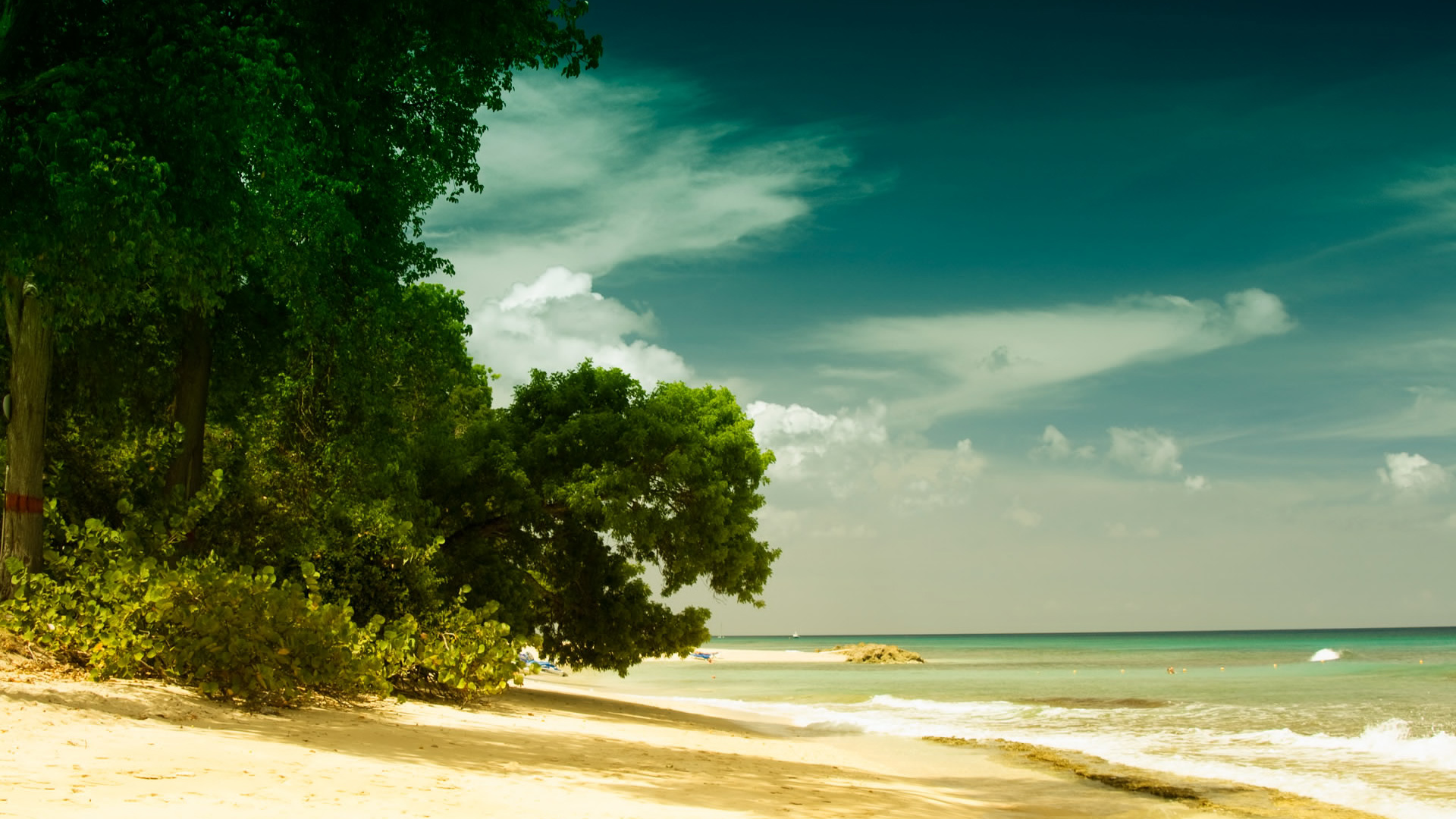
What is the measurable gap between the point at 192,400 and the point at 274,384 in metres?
1.18

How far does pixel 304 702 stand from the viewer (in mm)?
12711

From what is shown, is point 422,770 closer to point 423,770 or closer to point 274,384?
point 423,770

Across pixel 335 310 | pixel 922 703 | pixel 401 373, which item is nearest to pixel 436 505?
pixel 401 373

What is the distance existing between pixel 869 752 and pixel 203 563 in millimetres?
12274

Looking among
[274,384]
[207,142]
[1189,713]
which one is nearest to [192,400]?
[274,384]

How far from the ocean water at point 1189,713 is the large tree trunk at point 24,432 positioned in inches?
670

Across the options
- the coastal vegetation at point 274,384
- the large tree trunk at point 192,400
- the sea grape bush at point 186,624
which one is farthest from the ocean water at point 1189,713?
the large tree trunk at point 192,400

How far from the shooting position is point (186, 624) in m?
11.8

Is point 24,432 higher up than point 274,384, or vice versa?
point 274,384

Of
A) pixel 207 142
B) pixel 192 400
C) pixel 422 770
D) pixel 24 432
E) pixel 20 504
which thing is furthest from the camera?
pixel 192 400

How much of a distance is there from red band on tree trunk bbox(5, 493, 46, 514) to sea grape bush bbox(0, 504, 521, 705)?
637mm

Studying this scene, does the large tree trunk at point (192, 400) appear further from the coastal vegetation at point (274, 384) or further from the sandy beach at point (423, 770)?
the sandy beach at point (423, 770)

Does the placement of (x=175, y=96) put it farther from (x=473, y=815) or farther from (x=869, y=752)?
(x=869, y=752)

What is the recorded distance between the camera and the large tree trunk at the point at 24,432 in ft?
42.3
